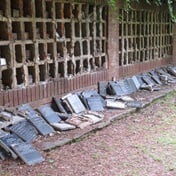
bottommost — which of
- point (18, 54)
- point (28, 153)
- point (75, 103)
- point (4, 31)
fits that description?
point (28, 153)

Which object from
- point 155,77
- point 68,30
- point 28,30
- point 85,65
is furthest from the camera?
point 155,77

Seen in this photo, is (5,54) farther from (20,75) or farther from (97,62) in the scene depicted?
(97,62)

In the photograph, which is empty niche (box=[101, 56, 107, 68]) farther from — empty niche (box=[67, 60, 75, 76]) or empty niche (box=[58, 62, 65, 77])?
empty niche (box=[58, 62, 65, 77])

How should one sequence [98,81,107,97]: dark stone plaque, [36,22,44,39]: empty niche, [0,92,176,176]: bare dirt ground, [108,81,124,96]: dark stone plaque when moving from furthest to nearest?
[108,81,124,96]: dark stone plaque < [98,81,107,97]: dark stone plaque < [36,22,44,39]: empty niche < [0,92,176,176]: bare dirt ground

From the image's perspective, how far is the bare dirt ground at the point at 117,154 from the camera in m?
3.82

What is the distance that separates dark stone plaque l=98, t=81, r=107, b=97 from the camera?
7.03 metres

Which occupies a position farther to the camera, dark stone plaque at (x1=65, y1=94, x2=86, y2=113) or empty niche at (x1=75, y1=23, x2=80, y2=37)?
empty niche at (x1=75, y1=23, x2=80, y2=37)

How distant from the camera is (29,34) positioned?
5.30 m

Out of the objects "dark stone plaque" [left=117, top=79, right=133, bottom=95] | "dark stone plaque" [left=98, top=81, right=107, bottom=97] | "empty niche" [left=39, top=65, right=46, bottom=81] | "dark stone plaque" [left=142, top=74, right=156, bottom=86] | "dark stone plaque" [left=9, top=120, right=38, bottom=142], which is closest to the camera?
"dark stone plaque" [left=9, top=120, right=38, bottom=142]

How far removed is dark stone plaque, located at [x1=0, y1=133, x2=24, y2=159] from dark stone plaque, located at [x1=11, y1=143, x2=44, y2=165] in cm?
5

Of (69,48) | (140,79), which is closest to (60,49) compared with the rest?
(69,48)

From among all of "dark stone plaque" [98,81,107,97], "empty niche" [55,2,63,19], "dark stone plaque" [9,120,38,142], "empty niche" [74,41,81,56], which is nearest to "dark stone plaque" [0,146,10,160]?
"dark stone plaque" [9,120,38,142]

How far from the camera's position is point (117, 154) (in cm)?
433

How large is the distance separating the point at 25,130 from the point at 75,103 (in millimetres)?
1457
